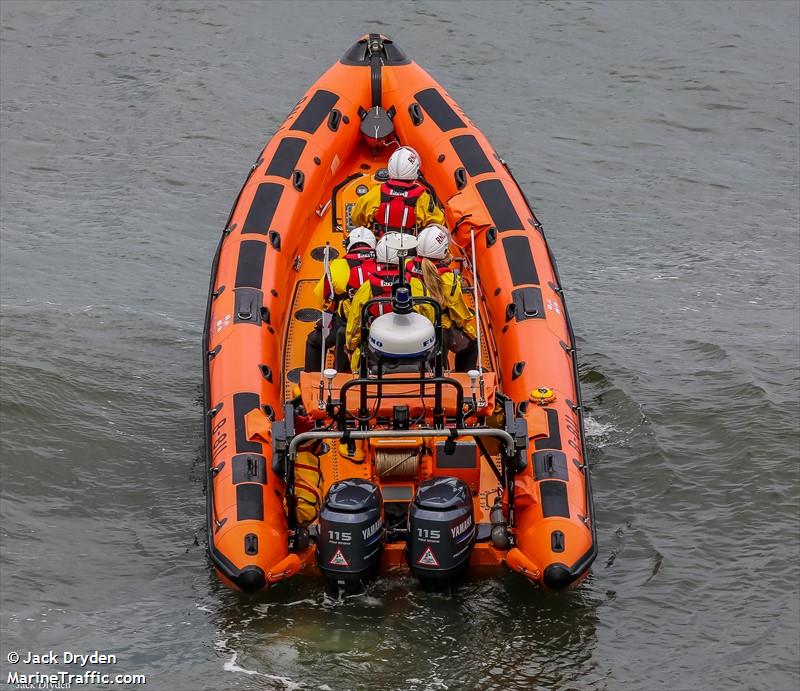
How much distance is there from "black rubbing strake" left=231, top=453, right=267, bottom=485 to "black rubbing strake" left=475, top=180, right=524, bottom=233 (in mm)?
2547

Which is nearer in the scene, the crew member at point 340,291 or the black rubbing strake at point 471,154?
the crew member at point 340,291

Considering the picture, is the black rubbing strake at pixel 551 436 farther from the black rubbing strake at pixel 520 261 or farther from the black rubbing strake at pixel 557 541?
the black rubbing strake at pixel 520 261

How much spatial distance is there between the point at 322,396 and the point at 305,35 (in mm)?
9867

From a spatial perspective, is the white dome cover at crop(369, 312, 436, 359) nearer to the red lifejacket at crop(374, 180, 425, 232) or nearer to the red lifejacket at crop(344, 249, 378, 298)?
the red lifejacket at crop(344, 249, 378, 298)

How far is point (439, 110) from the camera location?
32.6ft

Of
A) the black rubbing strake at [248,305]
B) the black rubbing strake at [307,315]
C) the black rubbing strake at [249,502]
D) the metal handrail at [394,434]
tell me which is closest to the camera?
the metal handrail at [394,434]

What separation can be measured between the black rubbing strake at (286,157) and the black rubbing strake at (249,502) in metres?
3.05

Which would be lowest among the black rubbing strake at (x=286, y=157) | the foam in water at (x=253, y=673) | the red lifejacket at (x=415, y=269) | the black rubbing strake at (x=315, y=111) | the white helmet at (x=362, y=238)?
the foam in water at (x=253, y=673)

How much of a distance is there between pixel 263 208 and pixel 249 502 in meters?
2.74

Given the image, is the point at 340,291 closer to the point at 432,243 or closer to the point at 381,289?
the point at 381,289

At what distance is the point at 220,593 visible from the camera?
7.12 m

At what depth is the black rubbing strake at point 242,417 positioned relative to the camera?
6961 millimetres

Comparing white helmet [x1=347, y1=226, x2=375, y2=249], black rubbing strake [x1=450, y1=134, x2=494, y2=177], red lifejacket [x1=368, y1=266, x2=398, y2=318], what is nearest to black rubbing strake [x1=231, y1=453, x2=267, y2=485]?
red lifejacket [x1=368, y1=266, x2=398, y2=318]

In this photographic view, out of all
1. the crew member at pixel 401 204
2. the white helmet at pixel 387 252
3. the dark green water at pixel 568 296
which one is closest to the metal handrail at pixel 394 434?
the dark green water at pixel 568 296
